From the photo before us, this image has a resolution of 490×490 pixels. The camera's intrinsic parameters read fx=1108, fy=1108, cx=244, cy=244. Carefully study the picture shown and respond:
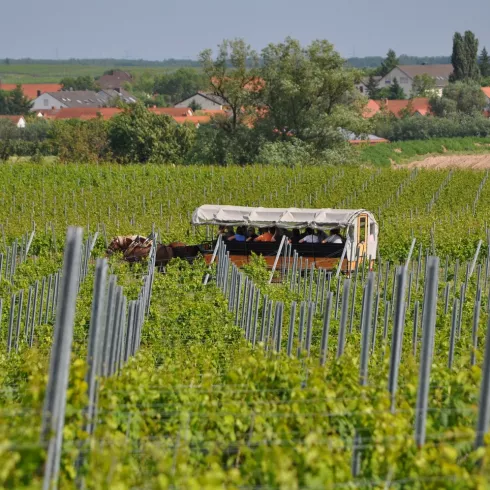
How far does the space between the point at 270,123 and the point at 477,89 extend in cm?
4449

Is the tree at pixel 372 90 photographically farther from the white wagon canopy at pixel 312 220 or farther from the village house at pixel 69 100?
the white wagon canopy at pixel 312 220

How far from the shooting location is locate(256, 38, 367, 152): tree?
5322 cm

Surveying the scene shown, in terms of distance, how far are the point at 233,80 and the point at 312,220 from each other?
33154 millimetres

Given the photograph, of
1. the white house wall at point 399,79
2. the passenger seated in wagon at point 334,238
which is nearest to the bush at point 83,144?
the passenger seated in wagon at point 334,238

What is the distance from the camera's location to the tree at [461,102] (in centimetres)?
9362

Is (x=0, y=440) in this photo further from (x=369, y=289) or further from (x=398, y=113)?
(x=398, y=113)

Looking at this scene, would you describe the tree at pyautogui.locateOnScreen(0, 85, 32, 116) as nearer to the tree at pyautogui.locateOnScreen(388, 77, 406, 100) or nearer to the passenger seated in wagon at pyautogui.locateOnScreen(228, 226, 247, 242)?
the tree at pyautogui.locateOnScreen(388, 77, 406, 100)

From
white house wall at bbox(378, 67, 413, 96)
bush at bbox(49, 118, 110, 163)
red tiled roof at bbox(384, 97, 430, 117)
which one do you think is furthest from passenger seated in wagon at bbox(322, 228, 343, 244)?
white house wall at bbox(378, 67, 413, 96)

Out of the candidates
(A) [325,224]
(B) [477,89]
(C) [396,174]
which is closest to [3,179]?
(C) [396,174]

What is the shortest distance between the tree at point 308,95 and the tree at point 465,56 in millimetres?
65529

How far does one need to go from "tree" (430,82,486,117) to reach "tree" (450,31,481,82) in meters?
22.5

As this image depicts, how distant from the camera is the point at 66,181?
138ft

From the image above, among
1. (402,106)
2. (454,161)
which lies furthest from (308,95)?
(402,106)

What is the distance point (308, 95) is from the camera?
5403 cm
